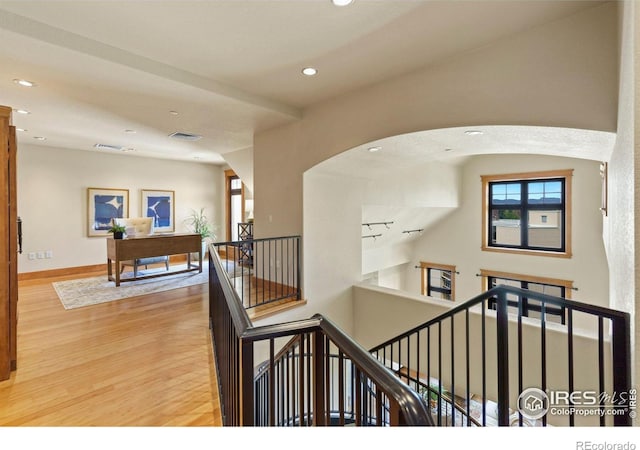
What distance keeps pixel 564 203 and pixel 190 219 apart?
877 cm

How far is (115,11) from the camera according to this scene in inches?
85.0

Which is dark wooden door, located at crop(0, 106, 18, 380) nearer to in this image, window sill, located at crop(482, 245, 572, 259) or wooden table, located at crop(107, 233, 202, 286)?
wooden table, located at crop(107, 233, 202, 286)

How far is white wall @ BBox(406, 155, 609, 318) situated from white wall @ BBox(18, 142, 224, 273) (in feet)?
23.9

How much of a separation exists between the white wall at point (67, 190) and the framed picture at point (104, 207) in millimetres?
99

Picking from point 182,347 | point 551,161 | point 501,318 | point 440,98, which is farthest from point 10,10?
point 551,161

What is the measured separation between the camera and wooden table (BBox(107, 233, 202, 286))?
4.96m

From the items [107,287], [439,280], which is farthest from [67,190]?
[439,280]

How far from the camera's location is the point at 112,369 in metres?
2.54

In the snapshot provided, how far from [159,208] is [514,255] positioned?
8499 millimetres

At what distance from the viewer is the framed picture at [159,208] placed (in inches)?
289

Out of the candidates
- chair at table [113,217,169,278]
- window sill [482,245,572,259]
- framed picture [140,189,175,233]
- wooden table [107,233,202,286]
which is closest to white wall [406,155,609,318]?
window sill [482,245,572,259]

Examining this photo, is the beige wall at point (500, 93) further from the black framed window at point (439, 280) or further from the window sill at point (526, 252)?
the black framed window at point (439, 280)

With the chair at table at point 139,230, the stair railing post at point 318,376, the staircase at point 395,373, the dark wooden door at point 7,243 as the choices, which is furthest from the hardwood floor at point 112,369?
the chair at table at point 139,230

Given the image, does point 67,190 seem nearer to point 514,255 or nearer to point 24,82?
point 24,82
